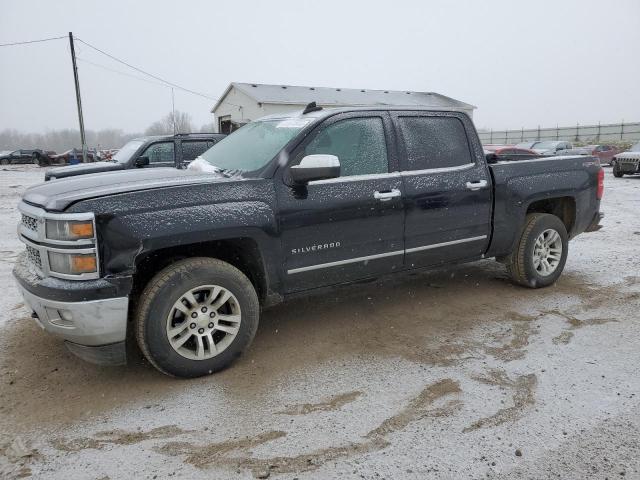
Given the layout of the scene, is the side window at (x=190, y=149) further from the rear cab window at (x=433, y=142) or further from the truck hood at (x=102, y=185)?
the rear cab window at (x=433, y=142)

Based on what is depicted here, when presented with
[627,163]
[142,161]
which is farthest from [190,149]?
[627,163]

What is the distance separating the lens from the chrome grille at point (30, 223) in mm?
3099

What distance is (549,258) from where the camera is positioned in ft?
17.0

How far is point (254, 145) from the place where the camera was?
4039 millimetres

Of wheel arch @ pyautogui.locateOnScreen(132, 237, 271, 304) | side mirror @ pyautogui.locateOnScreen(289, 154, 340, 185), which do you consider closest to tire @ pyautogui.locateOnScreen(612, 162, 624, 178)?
side mirror @ pyautogui.locateOnScreen(289, 154, 340, 185)

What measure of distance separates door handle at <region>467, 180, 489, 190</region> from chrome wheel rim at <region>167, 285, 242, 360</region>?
7.72 ft

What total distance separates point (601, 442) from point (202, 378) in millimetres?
2403

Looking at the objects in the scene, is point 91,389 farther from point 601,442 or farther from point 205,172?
point 601,442

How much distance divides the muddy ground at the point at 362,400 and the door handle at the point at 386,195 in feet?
3.65

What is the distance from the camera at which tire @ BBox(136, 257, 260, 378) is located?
3.10 m

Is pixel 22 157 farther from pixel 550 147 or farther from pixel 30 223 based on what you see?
pixel 30 223

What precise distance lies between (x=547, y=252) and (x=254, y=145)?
3248mm

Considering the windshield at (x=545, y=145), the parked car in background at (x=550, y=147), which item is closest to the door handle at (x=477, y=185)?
the parked car in background at (x=550, y=147)

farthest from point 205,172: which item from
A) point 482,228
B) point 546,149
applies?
point 546,149
